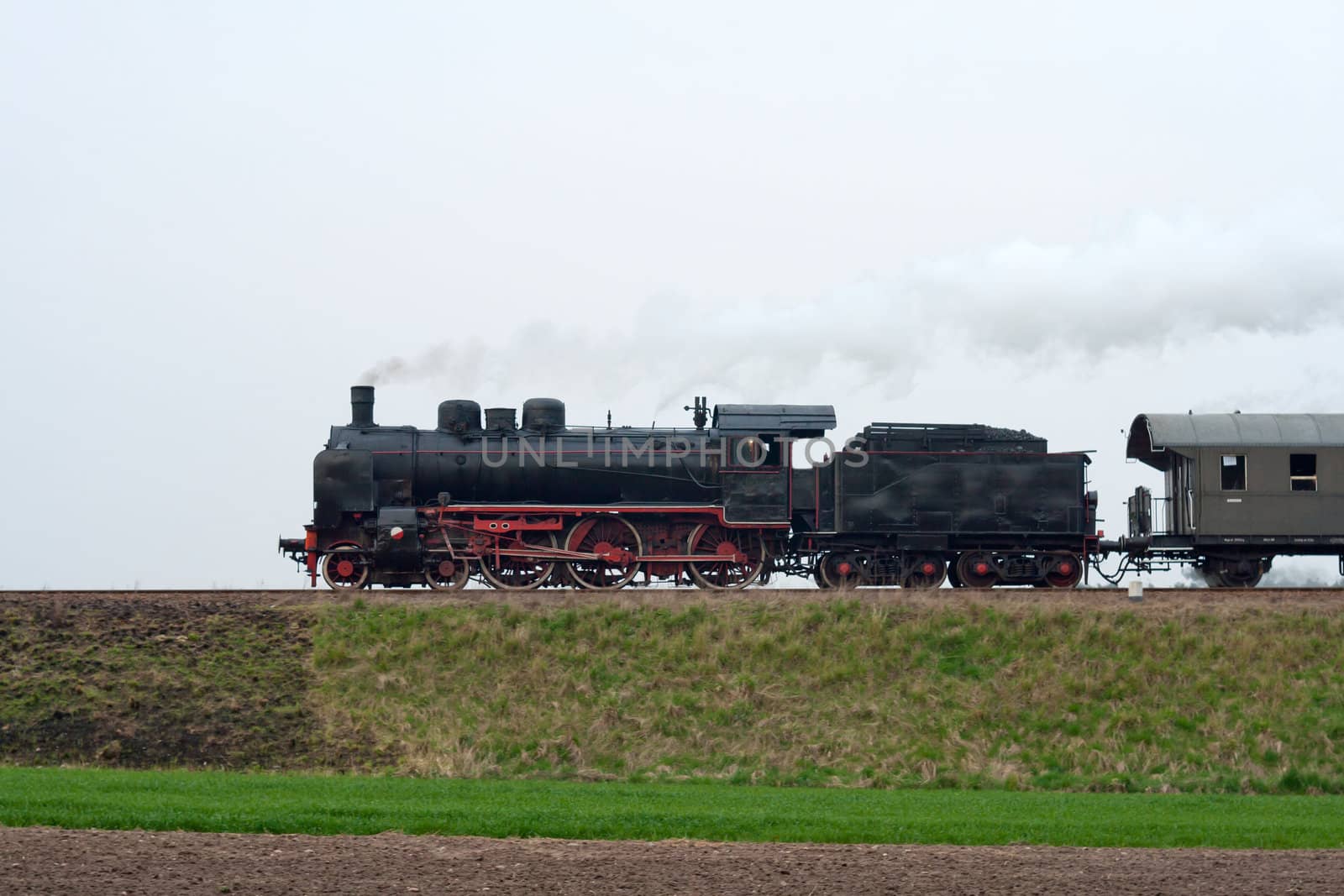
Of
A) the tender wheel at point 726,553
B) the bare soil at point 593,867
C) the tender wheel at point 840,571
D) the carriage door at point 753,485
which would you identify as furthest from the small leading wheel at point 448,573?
the bare soil at point 593,867

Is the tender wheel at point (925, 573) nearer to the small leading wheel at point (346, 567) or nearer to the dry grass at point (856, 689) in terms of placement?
the dry grass at point (856, 689)

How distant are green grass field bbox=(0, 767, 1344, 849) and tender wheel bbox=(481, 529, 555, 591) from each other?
27.5 feet

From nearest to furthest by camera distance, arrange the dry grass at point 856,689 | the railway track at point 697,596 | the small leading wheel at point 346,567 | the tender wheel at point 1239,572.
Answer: the dry grass at point 856,689 → the railway track at point 697,596 → the small leading wheel at point 346,567 → the tender wheel at point 1239,572

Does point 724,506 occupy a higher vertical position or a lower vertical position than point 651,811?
higher

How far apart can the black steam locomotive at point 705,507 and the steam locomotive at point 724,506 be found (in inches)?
1.1

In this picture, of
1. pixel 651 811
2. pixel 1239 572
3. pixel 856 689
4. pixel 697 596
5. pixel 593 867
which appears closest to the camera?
pixel 593 867

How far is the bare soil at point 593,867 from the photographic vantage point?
1023 centimetres

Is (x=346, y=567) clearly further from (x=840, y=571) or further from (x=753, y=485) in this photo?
(x=840, y=571)

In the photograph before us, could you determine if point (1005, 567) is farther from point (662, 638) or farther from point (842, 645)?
point (662, 638)

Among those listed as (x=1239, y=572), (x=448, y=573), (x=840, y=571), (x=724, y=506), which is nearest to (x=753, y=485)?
(x=724, y=506)

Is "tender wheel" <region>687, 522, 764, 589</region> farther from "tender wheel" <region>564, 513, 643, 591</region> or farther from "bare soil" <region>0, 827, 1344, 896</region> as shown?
"bare soil" <region>0, 827, 1344, 896</region>

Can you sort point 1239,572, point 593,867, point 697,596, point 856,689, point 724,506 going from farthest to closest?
point 1239,572 → point 724,506 → point 697,596 → point 856,689 → point 593,867

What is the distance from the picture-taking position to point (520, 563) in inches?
952

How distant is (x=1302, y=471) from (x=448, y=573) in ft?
47.9
